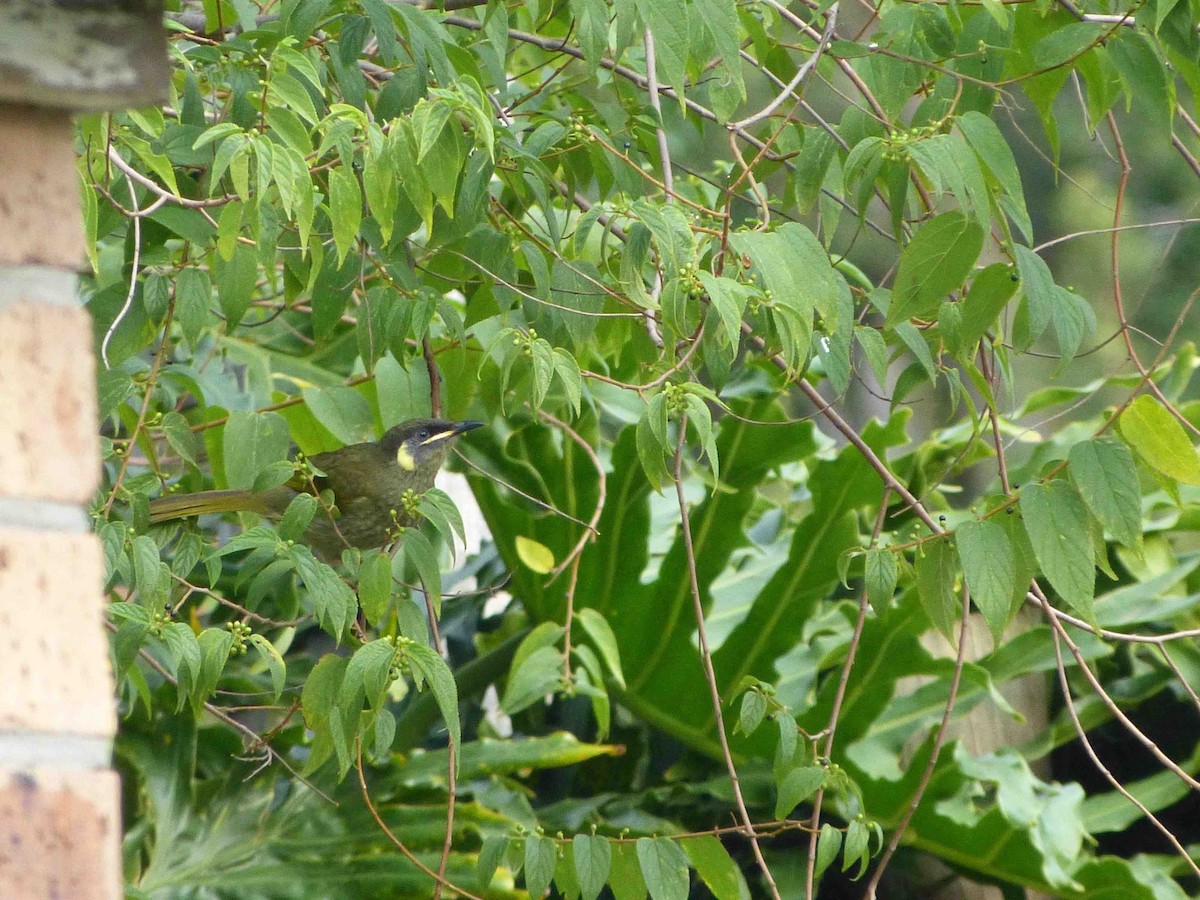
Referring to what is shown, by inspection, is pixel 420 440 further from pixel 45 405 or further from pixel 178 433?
pixel 45 405

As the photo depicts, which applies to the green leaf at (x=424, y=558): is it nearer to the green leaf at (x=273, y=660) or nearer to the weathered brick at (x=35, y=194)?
the green leaf at (x=273, y=660)

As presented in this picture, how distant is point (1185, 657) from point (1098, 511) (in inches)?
127

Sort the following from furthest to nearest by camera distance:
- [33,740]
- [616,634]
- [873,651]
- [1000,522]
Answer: [616,634] < [873,651] < [1000,522] < [33,740]

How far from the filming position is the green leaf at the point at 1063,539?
82.4 inches

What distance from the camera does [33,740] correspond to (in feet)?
2.87

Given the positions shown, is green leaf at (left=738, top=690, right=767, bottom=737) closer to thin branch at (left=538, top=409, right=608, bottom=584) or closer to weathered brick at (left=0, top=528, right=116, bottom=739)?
thin branch at (left=538, top=409, right=608, bottom=584)

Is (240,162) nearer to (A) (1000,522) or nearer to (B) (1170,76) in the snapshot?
(A) (1000,522)

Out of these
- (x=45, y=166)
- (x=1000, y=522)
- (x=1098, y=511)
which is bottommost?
(x=1000, y=522)

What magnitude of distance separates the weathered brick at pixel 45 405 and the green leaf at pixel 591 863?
1.62 meters

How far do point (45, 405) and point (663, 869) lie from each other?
5.69 ft

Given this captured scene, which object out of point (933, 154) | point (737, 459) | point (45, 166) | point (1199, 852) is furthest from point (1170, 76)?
point (1199, 852)

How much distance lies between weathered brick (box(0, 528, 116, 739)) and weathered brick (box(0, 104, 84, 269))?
7.2 inches

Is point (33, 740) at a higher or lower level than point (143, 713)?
higher

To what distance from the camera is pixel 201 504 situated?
3.06m
